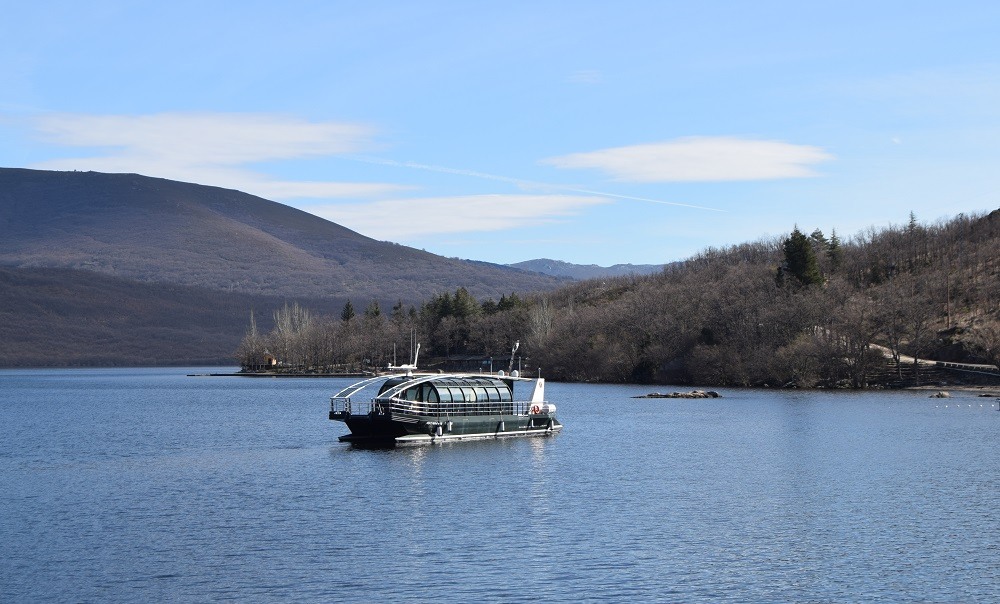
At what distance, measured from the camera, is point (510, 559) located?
115 ft

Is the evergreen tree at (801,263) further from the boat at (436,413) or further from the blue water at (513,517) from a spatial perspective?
the boat at (436,413)

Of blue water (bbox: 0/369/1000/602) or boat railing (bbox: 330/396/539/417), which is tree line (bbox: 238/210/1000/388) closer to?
blue water (bbox: 0/369/1000/602)

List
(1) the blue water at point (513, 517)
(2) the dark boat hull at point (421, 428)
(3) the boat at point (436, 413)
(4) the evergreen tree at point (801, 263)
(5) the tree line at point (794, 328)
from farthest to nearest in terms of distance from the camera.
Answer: (4) the evergreen tree at point (801, 263)
(5) the tree line at point (794, 328)
(3) the boat at point (436, 413)
(2) the dark boat hull at point (421, 428)
(1) the blue water at point (513, 517)

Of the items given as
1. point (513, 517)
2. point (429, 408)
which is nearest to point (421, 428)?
point (429, 408)

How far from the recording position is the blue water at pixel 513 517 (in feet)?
104

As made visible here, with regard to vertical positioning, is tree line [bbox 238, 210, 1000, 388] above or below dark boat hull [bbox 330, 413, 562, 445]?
above

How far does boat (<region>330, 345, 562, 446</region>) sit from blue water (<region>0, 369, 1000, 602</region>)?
195 cm

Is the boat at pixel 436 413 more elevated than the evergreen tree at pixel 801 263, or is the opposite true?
the evergreen tree at pixel 801 263

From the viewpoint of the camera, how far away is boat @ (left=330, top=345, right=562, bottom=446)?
6706 cm

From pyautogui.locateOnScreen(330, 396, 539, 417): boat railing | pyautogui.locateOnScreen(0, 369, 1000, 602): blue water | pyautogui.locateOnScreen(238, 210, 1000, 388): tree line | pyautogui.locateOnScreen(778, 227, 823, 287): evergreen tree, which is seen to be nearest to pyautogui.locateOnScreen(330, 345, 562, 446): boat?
pyautogui.locateOnScreen(330, 396, 539, 417): boat railing

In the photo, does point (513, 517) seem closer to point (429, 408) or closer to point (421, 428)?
point (421, 428)

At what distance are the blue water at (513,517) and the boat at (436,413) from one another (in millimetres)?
1952

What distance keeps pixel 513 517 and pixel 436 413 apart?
2721cm

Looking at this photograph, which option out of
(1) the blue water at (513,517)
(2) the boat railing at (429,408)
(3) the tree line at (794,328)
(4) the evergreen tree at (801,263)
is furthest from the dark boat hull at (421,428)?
(4) the evergreen tree at (801,263)
